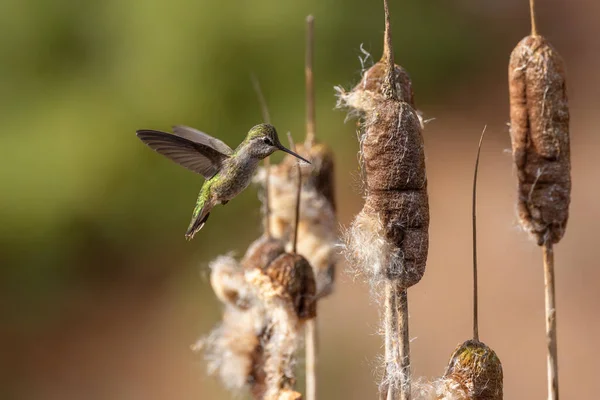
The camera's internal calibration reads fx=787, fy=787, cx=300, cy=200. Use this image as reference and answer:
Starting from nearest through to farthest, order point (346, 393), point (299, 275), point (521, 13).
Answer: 1. point (299, 275)
2. point (346, 393)
3. point (521, 13)

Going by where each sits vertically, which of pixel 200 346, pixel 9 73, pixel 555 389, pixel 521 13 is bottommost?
pixel 555 389

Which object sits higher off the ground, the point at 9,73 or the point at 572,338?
the point at 9,73

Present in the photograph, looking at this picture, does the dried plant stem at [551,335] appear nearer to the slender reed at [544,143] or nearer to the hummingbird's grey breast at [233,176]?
the slender reed at [544,143]

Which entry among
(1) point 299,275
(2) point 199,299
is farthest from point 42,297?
(1) point 299,275

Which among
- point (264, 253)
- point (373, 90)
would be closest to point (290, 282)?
point (264, 253)

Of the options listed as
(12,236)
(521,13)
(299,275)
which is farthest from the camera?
(521,13)

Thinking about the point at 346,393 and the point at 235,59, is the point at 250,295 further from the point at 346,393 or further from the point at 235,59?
the point at 235,59

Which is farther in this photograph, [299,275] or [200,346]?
[200,346]
